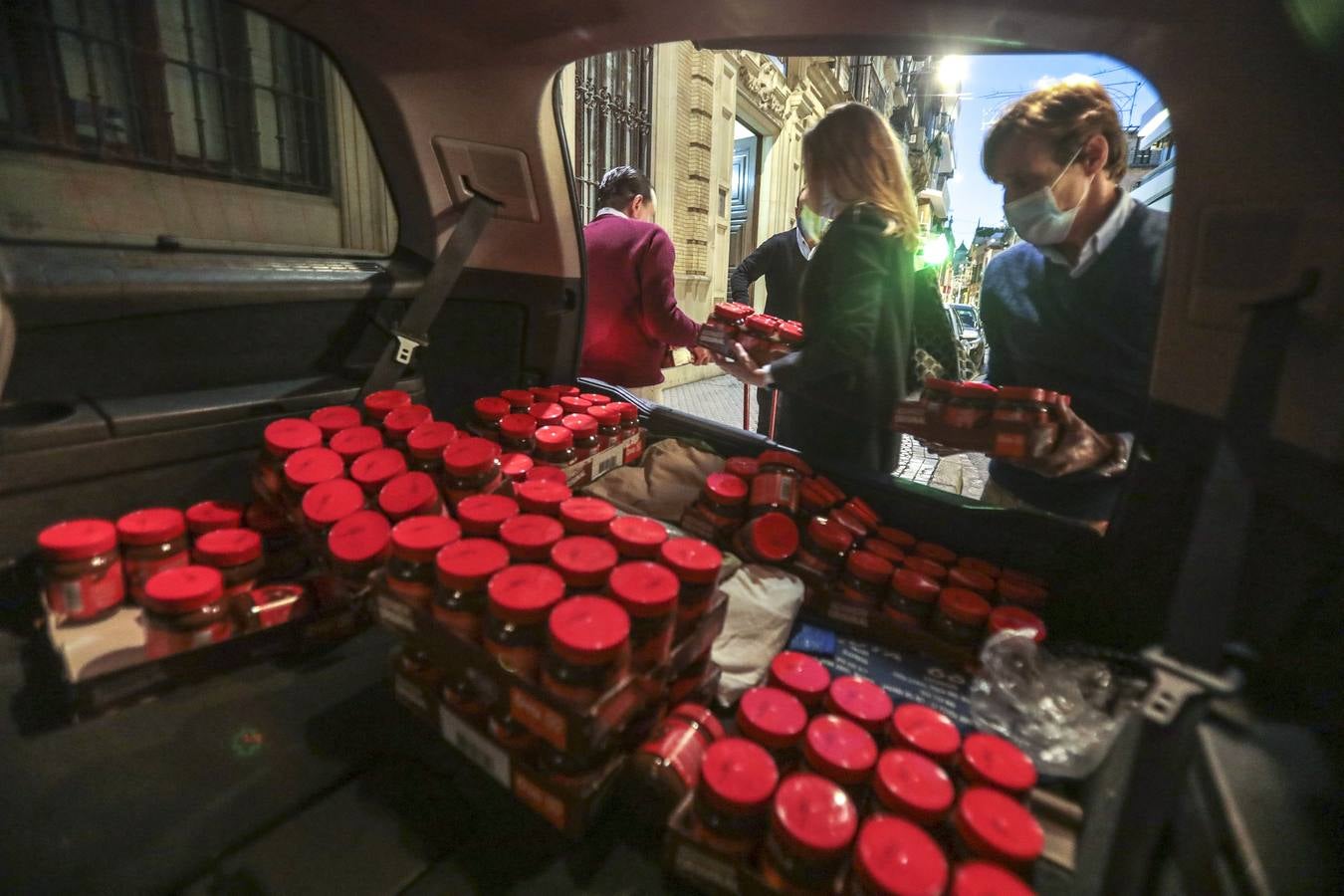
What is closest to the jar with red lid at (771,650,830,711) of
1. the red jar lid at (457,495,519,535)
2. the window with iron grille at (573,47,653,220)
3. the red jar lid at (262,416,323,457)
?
the red jar lid at (457,495,519,535)

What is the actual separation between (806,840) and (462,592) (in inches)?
23.2

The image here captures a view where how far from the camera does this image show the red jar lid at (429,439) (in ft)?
4.63

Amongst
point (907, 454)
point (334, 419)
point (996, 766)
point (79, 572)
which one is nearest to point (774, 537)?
point (996, 766)

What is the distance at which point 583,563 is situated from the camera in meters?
0.96

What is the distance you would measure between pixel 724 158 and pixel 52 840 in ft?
27.7

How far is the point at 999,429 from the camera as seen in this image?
4.41 feet

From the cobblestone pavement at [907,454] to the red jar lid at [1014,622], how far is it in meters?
0.71

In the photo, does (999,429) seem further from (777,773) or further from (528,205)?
(528,205)

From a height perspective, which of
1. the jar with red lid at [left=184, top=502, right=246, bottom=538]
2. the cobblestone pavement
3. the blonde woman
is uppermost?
the blonde woman

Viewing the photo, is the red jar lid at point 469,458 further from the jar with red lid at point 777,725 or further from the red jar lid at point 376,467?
the jar with red lid at point 777,725

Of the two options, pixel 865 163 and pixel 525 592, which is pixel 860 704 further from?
pixel 865 163

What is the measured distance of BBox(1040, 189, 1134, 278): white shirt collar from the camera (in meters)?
1.57

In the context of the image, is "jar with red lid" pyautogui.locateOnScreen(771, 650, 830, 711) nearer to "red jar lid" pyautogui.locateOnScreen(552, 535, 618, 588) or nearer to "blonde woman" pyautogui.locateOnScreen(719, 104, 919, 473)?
"red jar lid" pyautogui.locateOnScreen(552, 535, 618, 588)

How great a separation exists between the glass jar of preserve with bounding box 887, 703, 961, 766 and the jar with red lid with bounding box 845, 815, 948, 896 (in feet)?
0.47
